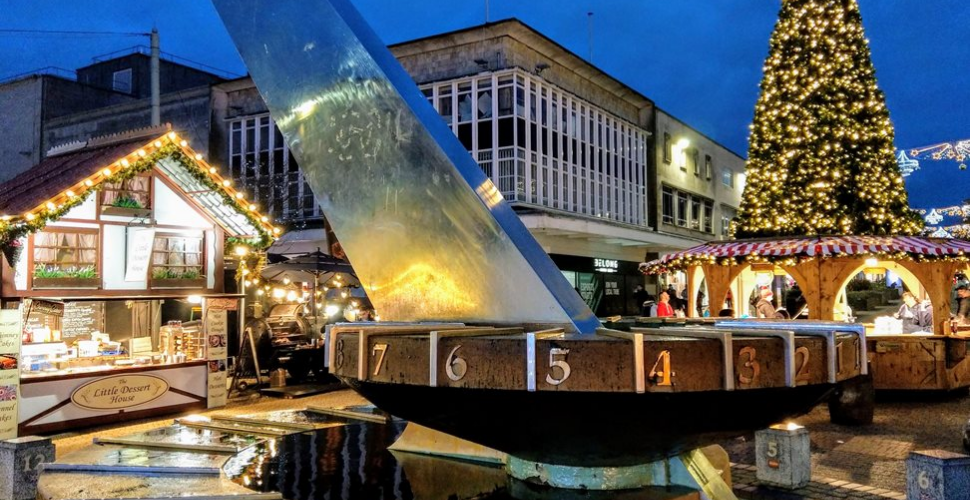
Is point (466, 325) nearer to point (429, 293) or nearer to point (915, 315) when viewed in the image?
point (429, 293)

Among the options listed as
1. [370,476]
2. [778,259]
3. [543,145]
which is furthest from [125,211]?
[543,145]

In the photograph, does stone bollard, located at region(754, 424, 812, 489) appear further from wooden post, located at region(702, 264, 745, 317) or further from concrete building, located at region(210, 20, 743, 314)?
concrete building, located at region(210, 20, 743, 314)

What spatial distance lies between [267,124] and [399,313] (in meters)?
26.3

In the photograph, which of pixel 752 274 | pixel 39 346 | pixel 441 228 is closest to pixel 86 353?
pixel 39 346

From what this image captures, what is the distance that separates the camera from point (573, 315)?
147 inches

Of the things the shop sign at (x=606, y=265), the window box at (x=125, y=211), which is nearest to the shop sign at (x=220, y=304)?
the window box at (x=125, y=211)

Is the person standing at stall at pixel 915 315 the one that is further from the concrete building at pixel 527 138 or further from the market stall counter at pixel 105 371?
the market stall counter at pixel 105 371

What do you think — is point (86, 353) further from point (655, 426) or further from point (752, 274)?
point (752, 274)

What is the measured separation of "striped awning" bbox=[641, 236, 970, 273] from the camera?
1256cm

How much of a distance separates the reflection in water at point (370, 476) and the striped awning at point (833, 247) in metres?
10.0

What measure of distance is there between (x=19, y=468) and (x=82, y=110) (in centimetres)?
3247

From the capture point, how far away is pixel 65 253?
1141 centimetres

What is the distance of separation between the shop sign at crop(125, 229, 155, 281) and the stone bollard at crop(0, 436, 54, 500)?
6.43 metres

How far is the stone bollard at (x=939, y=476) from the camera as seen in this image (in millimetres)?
5211
